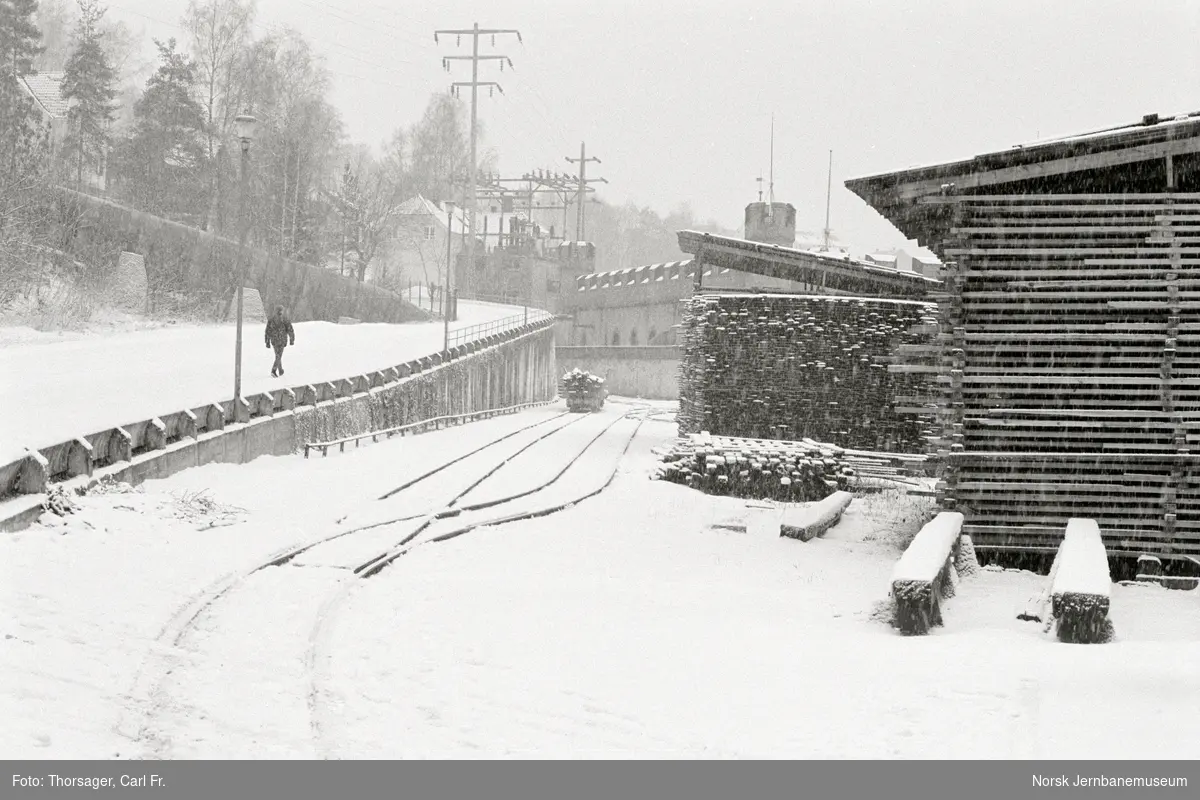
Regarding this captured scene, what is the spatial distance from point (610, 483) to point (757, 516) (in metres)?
3.99

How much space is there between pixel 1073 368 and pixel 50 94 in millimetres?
49791

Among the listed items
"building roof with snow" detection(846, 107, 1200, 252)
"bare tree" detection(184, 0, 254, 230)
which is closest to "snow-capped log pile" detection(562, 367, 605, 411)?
"bare tree" detection(184, 0, 254, 230)

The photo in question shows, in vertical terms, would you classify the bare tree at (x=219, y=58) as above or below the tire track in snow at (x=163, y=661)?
above

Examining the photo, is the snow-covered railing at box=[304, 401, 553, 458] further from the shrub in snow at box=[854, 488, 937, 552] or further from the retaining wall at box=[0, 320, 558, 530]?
the shrub in snow at box=[854, 488, 937, 552]

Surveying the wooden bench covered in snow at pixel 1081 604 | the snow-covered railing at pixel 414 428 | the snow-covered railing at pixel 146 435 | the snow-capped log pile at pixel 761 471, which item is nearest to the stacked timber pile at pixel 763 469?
the snow-capped log pile at pixel 761 471

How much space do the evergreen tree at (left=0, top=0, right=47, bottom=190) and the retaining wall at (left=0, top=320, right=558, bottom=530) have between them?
13775 mm

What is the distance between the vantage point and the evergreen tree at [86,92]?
47594 millimetres

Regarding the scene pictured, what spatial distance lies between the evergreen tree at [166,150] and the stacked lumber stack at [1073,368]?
44.7 meters

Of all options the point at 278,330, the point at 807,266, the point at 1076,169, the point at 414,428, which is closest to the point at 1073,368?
the point at 1076,169

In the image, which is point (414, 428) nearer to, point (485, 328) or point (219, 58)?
point (485, 328)

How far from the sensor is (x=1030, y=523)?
1372cm

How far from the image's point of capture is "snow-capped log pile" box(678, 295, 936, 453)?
943 inches

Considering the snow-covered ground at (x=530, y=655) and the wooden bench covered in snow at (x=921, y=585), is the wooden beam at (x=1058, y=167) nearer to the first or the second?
the snow-covered ground at (x=530, y=655)
